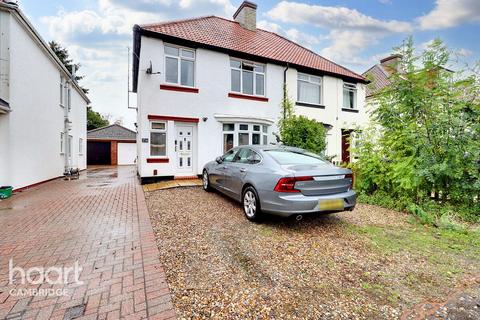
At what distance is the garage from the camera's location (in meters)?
24.0

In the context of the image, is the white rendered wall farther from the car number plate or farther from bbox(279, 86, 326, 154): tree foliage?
bbox(279, 86, 326, 154): tree foliage

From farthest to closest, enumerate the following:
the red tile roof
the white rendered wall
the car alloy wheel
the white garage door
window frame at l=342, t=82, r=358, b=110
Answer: the white garage door → window frame at l=342, t=82, r=358, b=110 → the red tile roof → the white rendered wall → the car alloy wheel

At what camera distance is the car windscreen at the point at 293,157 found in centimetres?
462

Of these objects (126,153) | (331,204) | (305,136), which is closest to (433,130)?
(331,204)

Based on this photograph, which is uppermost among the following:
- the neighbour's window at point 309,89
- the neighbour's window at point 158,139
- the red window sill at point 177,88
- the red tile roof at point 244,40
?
the red tile roof at point 244,40

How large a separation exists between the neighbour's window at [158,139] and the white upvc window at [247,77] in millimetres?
3922

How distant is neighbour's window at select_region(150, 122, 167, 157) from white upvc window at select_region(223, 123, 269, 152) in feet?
8.83

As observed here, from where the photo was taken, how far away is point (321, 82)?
44.1 ft

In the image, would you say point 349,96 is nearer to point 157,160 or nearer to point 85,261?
point 157,160

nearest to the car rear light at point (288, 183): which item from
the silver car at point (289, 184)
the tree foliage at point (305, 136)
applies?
the silver car at point (289, 184)

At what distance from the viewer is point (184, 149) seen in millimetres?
10078

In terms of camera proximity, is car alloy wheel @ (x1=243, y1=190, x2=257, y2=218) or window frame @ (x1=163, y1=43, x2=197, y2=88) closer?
car alloy wheel @ (x1=243, y1=190, x2=257, y2=218)

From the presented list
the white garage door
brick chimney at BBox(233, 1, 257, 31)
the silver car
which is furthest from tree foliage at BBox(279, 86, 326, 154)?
the white garage door

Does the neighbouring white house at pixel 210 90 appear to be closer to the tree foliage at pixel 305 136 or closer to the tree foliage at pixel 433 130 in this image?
the tree foliage at pixel 305 136
